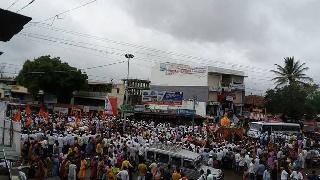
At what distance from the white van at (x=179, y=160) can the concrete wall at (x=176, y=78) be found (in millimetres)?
39301

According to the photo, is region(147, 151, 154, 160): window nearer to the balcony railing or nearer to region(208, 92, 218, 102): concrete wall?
region(208, 92, 218, 102): concrete wall

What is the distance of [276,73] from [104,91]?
2632 centimetres

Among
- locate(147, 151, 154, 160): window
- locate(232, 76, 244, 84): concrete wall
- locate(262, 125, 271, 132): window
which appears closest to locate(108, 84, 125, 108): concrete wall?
locate(232, 76, 244, 84): concrete wall

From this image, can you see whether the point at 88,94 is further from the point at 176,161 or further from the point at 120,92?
the point at 176,161

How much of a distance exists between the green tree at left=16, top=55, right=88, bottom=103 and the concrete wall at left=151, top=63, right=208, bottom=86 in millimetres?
10142

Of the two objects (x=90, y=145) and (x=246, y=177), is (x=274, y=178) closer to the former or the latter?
(x=246, y=177)

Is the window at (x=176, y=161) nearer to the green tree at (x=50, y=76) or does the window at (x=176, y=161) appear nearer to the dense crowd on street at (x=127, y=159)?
the dense crowd on street at (x=127, y=159)

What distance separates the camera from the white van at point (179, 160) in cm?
1736

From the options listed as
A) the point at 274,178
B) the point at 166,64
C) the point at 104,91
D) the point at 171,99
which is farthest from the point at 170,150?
the point at 104,91

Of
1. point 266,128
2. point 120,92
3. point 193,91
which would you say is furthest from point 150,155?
point 120,92

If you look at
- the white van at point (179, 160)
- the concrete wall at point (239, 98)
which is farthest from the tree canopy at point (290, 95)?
the white van at point (179, 160)

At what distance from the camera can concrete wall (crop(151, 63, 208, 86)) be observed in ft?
191

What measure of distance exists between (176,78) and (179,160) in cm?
4460

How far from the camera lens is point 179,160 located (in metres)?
17.7
